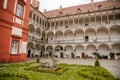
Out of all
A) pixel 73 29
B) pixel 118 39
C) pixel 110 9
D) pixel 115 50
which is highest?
pixel 110 9

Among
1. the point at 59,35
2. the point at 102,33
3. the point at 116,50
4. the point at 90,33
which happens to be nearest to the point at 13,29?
the point at 59,35

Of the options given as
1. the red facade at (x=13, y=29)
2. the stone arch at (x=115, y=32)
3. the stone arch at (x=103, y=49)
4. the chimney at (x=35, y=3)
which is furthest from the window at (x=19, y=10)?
the stone arch at (x=115, y=32)

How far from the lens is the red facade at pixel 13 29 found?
30.6 ft

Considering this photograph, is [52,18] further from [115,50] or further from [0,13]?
[0,13]

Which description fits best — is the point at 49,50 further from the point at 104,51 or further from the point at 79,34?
the point at 104,51

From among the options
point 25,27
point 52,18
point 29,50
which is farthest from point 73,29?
point 25,27

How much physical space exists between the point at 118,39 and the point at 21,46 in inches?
878

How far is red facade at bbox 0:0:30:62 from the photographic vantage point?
9336 millimetres

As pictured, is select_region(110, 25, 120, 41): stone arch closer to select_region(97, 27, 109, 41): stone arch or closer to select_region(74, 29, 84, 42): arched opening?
select_region(97, 27, 109, 41): stone arch

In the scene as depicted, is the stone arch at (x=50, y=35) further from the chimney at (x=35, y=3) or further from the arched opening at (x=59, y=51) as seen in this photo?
the chimney at (x=35, y=3)

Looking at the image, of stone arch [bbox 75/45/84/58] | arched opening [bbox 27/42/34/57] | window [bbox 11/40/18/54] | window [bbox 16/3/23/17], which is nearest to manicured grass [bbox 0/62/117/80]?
window [bbox 11/40/18/54]

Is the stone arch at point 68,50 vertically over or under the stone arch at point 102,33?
under

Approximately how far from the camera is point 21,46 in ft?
38.3

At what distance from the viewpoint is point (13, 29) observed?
10484 millimetres
